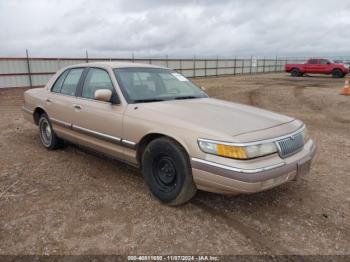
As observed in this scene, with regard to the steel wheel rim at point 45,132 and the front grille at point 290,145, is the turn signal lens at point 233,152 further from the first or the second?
the steel wheel rim at point 45,132

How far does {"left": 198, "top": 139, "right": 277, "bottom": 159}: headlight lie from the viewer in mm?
2762

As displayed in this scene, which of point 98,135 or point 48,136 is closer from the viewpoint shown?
point 98,135

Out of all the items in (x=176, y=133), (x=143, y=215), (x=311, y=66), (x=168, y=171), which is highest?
(x=311, y=66)

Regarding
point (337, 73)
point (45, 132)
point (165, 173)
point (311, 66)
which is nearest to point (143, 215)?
point (165, 173)

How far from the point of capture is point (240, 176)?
271 cm

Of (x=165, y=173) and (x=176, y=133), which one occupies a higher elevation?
(x=176, y=133)

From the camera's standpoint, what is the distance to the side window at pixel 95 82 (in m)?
4.06

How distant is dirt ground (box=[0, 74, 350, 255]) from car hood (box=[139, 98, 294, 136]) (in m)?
0.96

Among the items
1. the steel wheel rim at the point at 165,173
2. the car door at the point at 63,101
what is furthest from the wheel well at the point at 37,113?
the steel wheel rim at the point at 165,173

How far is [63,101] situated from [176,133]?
2471mm

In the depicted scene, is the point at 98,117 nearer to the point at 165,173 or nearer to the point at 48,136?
the point at 165,173

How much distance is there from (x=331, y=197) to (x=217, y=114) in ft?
5.83

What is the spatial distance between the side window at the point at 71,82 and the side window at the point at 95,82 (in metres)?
0.30

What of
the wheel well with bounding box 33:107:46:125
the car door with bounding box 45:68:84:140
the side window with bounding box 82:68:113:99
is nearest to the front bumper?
the side window with bounding box 82:68:113:99
